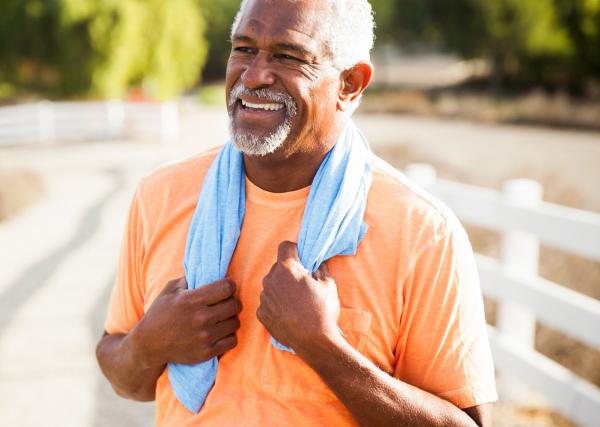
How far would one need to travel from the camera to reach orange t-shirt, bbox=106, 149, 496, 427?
1.85 metres

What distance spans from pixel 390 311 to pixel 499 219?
274 centimetres

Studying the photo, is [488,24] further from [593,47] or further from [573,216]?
[573,216]

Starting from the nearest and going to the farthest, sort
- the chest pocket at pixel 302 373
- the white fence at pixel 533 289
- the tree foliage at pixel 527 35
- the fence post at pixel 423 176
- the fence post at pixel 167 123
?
the chest pocket at pixel 302 373, the white fence at pixel 533 289, the fence post at pixel 423 176, the fence post at pixel 167 123, the tree foliage at pixel 527 35

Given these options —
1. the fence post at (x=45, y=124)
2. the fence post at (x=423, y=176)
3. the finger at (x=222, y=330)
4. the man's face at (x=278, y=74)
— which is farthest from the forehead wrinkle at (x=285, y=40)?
the fence post at (x=45, y=124)

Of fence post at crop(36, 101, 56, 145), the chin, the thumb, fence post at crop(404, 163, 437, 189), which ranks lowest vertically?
fence post at crop(36, 101, 56, 145)

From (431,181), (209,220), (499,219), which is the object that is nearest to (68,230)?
(431,181)

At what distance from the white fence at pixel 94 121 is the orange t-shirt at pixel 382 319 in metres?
19.4

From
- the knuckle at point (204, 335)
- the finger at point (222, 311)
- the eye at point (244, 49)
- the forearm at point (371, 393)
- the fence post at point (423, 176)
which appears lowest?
the fence post at point (423, 176)

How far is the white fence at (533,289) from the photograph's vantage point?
3.80 m

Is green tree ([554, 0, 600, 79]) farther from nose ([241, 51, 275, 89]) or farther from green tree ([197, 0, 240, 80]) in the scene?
nose ([241, 51, 275, 89])

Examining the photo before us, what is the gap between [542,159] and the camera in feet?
57.8

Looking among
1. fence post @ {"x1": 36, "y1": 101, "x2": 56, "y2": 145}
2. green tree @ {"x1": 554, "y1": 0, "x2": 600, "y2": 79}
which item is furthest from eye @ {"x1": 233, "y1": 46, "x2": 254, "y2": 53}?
green tree @ {"x1": 554, "y1": 0, "x2": 600, "y2": 79}

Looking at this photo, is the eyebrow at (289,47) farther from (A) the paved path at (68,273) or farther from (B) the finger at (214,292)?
(A) the paved path at (68,273)

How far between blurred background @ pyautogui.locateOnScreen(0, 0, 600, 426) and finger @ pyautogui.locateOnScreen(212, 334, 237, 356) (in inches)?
95.2
